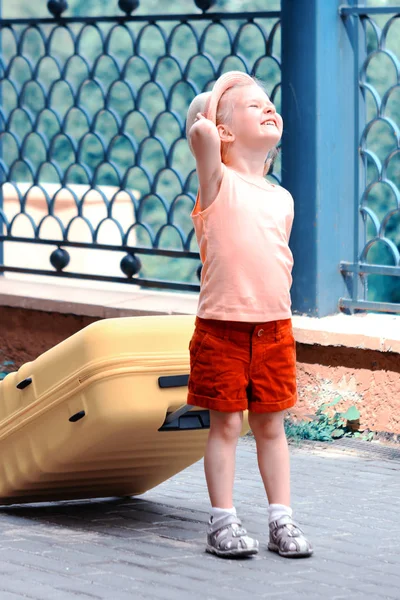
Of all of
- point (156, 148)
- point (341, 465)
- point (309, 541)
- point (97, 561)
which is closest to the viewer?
point (97, 561)

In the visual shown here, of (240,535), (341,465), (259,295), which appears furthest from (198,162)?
(341,465)

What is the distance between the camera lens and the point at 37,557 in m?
3.60

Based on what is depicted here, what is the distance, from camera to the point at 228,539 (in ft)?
11.7

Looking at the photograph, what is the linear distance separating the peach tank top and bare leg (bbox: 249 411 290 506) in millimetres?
323

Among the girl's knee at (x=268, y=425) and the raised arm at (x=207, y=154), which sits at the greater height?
the raised arm at (x=207, y=154)

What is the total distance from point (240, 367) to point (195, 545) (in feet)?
1.95

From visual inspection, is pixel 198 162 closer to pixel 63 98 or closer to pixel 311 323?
pixel 311 323

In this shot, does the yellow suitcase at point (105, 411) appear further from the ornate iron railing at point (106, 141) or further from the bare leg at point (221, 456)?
the ornate iron railing at point (106, 141)

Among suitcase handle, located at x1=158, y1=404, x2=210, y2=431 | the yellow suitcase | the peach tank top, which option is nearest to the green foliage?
the yellow suitcase

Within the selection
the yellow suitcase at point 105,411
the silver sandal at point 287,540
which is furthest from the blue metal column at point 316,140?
the silver sandal at point 287,540

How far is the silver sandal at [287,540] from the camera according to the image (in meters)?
3.59

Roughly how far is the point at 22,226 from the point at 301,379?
4.92 metres

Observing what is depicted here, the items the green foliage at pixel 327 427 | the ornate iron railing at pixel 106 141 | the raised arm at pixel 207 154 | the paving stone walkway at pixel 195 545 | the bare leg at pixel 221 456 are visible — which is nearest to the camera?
the paving stone walkway at pixel 195 545

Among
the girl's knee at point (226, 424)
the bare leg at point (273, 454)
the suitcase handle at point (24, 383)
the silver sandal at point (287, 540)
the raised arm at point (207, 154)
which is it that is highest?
the raised arm at point (207, 154)
